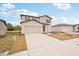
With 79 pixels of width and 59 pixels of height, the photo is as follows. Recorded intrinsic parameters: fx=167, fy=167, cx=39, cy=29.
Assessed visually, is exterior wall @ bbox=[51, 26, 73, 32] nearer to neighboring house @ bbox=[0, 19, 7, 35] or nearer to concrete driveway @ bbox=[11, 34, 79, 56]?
concrete driveway @ bbox=[11, 34, 79, 56]

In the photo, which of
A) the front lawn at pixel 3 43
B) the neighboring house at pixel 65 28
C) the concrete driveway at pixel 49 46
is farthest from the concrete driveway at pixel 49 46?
→ the front lawn at pixel 3 43

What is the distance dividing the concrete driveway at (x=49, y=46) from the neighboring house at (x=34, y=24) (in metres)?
0.08

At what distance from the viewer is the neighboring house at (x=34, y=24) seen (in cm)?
251

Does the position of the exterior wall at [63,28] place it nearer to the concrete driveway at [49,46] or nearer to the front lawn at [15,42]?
the concrete driveway at [49,46]

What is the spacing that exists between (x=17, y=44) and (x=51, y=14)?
671mm

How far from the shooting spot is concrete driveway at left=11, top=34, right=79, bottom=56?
2408mm

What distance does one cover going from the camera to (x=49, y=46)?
2.47 metres

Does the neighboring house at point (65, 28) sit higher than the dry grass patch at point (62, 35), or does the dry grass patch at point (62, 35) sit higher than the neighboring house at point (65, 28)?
the neighboring house at point (65, 28)

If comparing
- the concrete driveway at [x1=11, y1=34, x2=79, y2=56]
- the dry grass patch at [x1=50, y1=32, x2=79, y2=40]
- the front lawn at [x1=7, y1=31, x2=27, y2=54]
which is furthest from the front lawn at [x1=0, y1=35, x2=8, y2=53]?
the dry grass patch at [x1=50, y1=32, x2=79, y2=40]

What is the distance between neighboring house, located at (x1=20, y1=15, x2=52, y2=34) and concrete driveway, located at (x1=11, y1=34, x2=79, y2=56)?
8 cm

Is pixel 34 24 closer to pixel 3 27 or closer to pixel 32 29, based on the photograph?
pixel 32 29

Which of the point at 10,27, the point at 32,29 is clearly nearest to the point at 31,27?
the point at 32,29

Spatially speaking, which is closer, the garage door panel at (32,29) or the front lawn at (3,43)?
the front lawn at (3,43)

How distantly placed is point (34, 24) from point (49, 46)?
1.34ft
